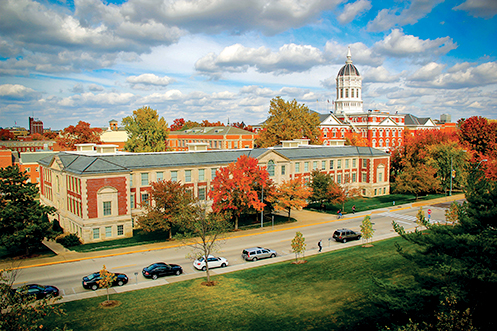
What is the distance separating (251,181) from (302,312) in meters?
24.6

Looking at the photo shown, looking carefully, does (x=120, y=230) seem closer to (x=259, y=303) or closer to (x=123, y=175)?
(x=123, y=175)

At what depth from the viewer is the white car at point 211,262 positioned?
32.6 meters

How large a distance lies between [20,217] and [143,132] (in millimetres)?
50108

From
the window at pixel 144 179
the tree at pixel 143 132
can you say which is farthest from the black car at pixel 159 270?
the tree at pixel 143 132

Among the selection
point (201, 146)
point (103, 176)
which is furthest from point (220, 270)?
point (201, 146)

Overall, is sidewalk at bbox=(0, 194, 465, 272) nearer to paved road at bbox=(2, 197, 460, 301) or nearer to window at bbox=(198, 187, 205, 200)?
paved road at bbox=(2, 197, 460, 301)

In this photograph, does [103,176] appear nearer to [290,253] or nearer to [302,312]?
[290,253]

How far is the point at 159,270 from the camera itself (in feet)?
101

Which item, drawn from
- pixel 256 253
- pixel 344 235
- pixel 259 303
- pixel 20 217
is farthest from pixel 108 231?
pixel 344 235

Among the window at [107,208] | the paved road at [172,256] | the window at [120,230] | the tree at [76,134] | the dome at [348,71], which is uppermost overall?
the dome at [348,71]

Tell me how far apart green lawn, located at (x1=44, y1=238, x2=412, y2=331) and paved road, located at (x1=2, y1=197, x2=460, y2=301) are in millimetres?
2610

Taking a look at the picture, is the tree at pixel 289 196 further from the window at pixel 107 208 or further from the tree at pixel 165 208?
the window at pixel 107 208

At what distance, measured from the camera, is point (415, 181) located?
207ft

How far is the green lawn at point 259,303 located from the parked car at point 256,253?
8.35 feet
